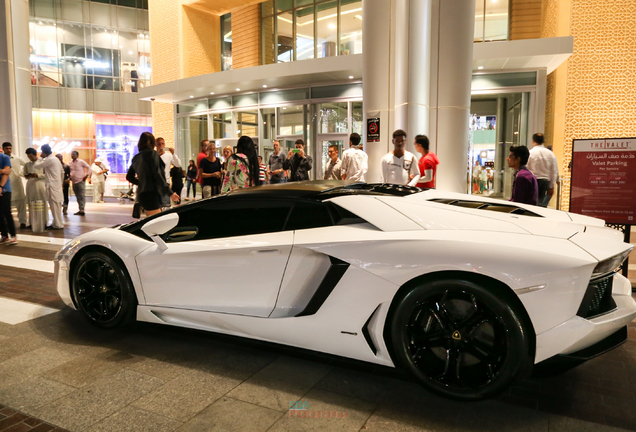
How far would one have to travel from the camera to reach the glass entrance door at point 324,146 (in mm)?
16516

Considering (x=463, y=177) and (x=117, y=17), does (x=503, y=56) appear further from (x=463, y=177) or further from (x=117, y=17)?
(x=117, y=17)

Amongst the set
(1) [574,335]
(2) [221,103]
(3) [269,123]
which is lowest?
(1) [574,335]

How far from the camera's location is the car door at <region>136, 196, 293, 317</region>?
309 centimetres

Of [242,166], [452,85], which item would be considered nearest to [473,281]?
[242,166]

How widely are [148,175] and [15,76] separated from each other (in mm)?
13216

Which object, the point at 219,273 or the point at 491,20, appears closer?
the point at 219,273

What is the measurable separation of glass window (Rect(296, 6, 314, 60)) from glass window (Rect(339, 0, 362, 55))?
1.48 meters

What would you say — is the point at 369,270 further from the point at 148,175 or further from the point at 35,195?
the point at 35,195

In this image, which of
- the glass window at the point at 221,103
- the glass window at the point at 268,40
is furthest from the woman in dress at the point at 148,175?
the glass window at the point at 268,40

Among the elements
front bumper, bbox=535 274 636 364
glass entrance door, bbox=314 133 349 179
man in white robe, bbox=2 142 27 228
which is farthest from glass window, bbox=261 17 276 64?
front bumper, bbox=535 274 636 364

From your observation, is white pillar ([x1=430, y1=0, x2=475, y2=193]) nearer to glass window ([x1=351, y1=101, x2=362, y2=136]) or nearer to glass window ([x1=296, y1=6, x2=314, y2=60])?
glass window ([x1=351, y1=101, x2=362, y2=136])

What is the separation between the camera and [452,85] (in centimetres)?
940

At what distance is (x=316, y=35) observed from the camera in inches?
813

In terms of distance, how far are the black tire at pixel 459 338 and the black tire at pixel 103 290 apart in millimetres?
2156
